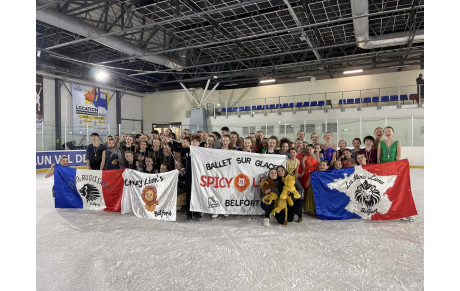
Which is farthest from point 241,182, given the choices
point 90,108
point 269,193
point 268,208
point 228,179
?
point 90,108

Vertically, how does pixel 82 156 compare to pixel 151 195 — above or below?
above

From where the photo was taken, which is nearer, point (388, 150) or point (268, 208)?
point (268, 208)

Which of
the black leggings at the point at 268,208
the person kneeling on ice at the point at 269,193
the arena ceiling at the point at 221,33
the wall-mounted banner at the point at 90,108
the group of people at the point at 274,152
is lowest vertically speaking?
the black leggings at the point at 268,208

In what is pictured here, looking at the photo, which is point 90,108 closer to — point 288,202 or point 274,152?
point 274,152

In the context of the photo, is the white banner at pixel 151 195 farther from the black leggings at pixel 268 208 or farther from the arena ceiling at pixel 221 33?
the arena ceiling at pixel 221 33

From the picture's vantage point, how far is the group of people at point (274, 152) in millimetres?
4512

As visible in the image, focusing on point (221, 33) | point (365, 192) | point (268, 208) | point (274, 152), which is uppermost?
point (221, 33)

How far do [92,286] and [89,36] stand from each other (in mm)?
10917

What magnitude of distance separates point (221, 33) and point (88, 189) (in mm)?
9739

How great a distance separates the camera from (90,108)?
18.9 metres

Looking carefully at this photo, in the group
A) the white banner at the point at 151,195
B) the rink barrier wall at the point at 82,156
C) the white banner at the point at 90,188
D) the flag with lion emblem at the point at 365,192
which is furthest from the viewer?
the rink barrier wall at the point at 82,156

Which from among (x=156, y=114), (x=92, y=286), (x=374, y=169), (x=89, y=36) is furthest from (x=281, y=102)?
(x=92, y=286)

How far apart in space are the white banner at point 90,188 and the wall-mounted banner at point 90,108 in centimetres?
1228

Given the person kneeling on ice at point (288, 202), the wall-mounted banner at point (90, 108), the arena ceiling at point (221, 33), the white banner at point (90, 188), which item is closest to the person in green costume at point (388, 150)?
the person kneeling on ice at point (288, 202)
